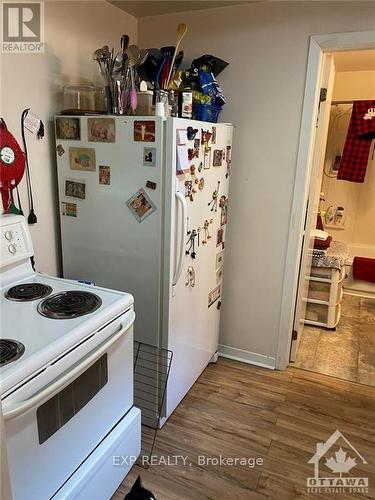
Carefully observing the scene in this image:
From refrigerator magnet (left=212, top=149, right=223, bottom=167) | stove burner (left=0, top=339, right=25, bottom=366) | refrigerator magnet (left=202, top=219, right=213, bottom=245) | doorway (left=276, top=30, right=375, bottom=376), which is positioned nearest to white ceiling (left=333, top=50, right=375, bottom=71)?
doorway (left=276, top=30, right=375, bottom=376)

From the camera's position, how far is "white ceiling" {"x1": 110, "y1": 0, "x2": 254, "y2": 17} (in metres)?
2.22

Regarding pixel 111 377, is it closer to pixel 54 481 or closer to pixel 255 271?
pixel 54 481

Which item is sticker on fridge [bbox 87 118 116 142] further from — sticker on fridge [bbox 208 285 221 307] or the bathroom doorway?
the bathroom doorway

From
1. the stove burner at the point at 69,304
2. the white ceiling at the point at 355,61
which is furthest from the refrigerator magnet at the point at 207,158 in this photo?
the white ceiling at the point at 355,61

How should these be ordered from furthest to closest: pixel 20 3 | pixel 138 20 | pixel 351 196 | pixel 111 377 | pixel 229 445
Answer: pixel 351 196 → pixel 138 20 → pixel 229 445 → pixel 20 3 → pixel 111 377

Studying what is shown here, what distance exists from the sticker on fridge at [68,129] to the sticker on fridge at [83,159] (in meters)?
0.06

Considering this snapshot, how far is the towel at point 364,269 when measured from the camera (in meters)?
4.04

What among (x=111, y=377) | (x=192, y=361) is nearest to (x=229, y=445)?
(x=192, y=361)

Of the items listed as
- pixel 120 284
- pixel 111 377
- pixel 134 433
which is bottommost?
pixel 134 433

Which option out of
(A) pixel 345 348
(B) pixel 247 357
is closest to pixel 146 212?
(B) pixel 247 357

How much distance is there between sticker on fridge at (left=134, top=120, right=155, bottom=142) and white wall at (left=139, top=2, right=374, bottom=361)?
2.98 ft

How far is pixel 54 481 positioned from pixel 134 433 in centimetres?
54

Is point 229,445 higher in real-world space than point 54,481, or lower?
lower

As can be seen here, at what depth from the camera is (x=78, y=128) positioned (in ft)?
6.19
